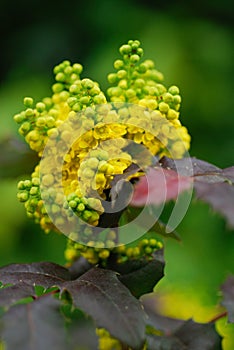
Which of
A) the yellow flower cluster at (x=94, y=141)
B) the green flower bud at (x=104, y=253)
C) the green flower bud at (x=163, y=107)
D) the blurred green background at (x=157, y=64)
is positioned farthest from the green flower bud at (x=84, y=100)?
the blurred green background at (x=157, y=64)

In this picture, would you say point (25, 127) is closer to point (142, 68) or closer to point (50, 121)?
point (50, 121)

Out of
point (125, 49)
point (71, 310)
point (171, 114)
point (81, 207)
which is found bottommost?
point (71, 310)

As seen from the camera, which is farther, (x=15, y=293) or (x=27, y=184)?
(x=27, y=184)

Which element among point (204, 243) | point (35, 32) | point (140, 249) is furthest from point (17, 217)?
point (140, 249)

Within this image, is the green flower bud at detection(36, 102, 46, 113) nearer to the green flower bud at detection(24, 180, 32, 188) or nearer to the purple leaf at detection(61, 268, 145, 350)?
the green flower bud at detection(24, 180, 32, 188)

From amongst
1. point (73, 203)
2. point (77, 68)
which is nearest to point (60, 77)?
point (77, 68)

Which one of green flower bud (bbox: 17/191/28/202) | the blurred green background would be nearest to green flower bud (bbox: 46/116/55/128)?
green flower bud (bbox: 17/191/28/202)
